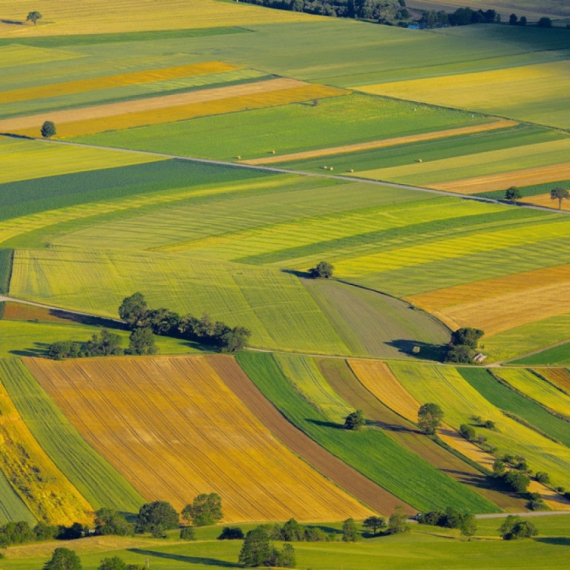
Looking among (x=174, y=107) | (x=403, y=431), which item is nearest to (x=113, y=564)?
(x=403, y=431)

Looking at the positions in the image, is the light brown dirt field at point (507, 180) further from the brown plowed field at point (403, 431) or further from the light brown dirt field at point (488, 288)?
the brown plowed field at point (403, 431)

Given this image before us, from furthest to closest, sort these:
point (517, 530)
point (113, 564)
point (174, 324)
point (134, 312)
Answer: point (134, 312), point (174, 324), point (517, 530), point (113, 564)

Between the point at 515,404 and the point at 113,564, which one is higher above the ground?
the point at 113,564

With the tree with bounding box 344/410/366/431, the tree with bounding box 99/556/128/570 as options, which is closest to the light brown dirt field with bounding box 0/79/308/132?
the tree with bounding box 344/410/366/431

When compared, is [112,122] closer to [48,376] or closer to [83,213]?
[83,213]

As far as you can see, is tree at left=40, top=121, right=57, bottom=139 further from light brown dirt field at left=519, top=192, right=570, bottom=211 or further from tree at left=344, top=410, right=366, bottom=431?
tree at left=344, top=410, right=366, bottom=431

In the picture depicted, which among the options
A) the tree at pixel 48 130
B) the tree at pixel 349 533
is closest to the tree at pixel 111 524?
the tree at pixel 349 533

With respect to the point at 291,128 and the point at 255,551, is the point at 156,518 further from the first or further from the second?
the point at 291,128
